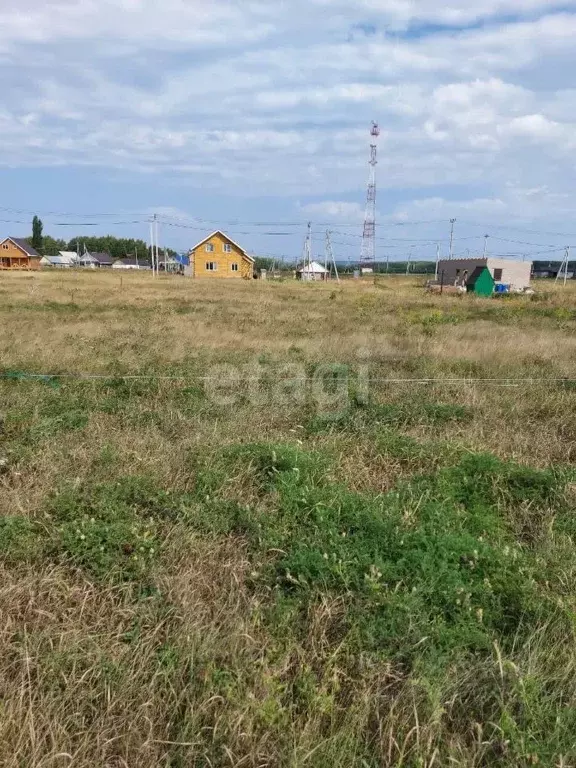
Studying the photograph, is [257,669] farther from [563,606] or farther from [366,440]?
[366,440]

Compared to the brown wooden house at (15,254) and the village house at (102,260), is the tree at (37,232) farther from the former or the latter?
the brown wooden house at (15,254)

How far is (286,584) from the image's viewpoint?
9.47ft

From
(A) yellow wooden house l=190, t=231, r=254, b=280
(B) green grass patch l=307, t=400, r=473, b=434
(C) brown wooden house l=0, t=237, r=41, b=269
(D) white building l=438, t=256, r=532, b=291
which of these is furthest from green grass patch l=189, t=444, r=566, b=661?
(C) brown wooden house l=0, t=237, r=41, b=269

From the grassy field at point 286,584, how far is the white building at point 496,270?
143 ft

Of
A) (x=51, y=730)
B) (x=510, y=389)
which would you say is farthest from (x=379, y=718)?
(x=510, y=389)

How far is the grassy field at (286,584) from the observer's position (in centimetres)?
208

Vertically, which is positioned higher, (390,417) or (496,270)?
(496,270)

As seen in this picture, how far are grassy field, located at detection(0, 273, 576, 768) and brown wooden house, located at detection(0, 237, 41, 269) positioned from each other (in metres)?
67.0

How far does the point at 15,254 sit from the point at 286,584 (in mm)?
71482

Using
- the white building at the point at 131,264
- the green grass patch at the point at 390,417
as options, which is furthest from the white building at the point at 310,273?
the green grass patch at the point at 390,417

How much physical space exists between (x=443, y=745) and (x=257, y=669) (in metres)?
0.76

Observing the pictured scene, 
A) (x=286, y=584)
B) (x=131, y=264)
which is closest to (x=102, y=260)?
(x=131, y=264)

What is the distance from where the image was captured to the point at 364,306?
70.7 feet

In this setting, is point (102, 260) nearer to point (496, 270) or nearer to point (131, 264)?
point (131, 264)
